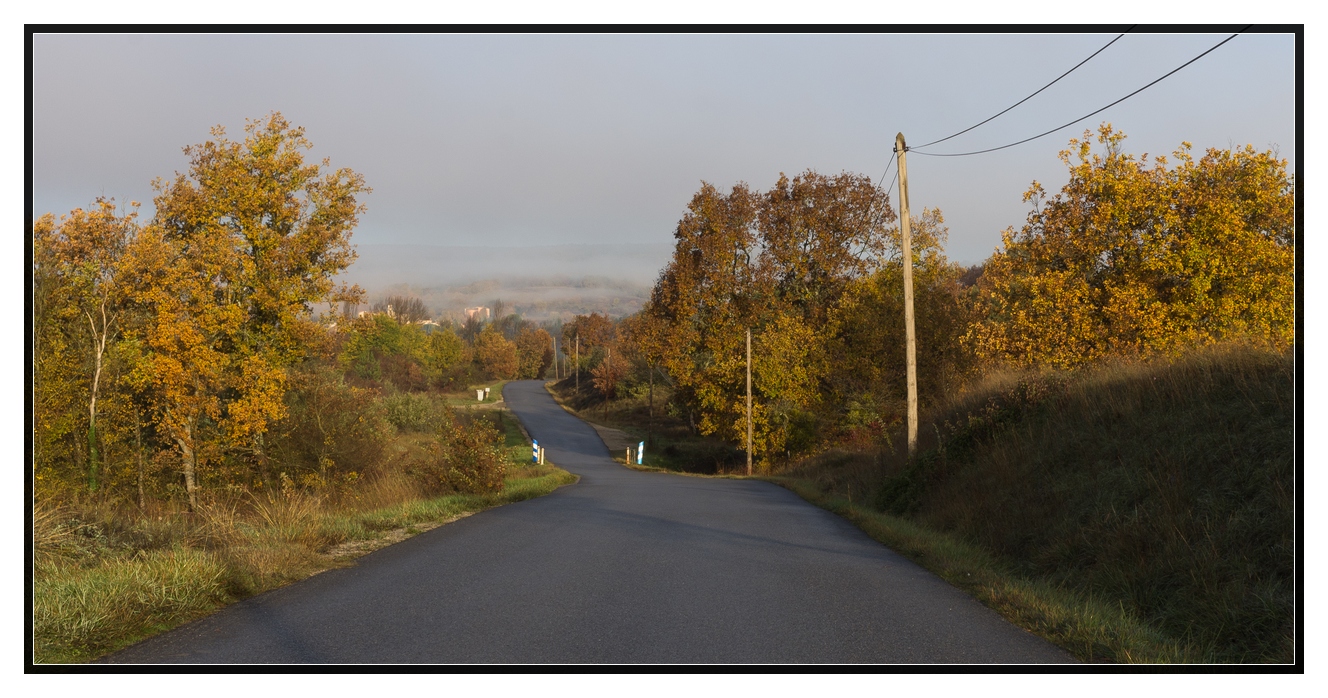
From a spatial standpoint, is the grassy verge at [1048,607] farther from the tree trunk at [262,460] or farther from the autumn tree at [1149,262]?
the tree trunk at [262,460]

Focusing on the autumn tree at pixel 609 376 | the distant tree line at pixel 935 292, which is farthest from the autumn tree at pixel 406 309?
the distant tree line at pixel 935 292

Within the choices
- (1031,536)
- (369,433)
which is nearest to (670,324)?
(369,433)

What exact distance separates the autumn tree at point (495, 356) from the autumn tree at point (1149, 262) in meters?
113

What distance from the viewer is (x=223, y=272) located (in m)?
24.8

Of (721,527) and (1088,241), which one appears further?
(1088,241)

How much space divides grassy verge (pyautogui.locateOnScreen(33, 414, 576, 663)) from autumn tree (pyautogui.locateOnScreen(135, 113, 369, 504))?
12.4m

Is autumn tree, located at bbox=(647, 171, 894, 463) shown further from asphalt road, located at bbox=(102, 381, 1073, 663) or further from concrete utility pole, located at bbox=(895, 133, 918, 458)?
asphalt road, located at bbox=(102, 381, 1073, 663)

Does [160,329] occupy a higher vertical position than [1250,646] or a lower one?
higher

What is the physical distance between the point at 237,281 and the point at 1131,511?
80.7ft

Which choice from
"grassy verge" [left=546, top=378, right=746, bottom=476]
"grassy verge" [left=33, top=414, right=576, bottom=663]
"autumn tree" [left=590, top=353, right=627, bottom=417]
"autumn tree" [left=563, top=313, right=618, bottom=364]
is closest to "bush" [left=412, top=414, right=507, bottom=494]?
"grassy verge" [left=33, top=414, right=576, bottom=663]

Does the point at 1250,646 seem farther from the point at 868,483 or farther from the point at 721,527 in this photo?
the point at 868,483

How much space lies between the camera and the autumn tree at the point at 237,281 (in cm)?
2236

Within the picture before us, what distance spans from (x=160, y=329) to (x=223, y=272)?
348 cm

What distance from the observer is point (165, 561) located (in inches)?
265
